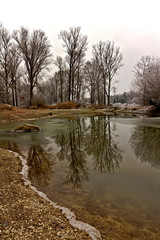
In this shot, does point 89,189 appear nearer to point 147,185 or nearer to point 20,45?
point 147,185

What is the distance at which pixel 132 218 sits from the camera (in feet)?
9.79

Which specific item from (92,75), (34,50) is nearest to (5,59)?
(34,50)

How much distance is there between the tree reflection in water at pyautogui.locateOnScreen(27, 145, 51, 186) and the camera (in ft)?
15.2

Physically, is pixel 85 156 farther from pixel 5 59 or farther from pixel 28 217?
pixel 5 59

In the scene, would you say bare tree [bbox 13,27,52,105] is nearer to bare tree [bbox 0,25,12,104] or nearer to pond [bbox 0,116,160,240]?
bare tree [bbox 0,25,12,104]

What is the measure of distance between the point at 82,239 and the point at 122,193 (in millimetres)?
1825

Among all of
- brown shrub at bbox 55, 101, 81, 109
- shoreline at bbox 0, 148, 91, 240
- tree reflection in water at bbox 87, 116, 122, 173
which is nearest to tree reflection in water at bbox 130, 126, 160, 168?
tree reflection in water at bbox 87, 116, 122, 173

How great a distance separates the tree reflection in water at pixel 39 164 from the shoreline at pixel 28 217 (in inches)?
26.2

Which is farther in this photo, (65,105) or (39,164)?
(65,105)

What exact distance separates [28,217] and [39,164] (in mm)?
3015

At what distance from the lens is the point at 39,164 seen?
570cm

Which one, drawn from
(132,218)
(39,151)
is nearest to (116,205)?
(132,218)

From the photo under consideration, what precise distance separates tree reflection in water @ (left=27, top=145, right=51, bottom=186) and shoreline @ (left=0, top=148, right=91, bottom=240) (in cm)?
66

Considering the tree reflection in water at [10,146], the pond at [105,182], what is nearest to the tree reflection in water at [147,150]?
the pond at [105,182]
